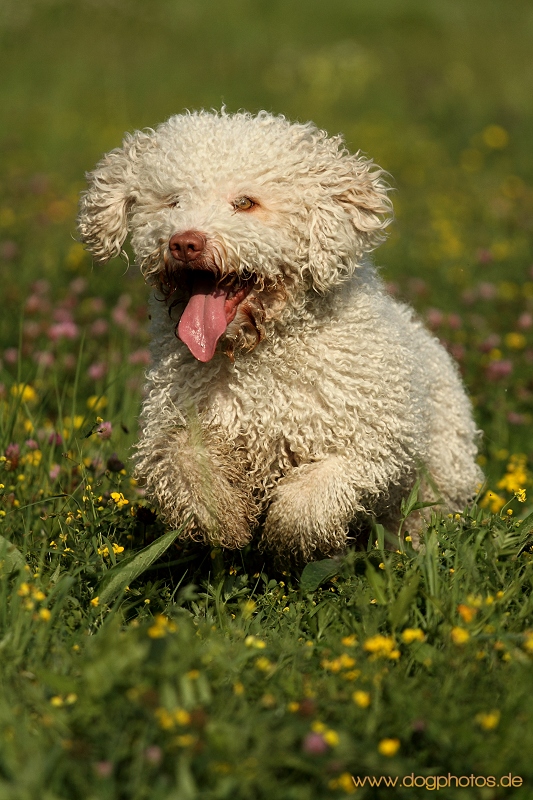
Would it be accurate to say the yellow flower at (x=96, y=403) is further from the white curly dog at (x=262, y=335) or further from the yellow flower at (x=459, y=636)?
the yellow flower at (x=459, y=636)

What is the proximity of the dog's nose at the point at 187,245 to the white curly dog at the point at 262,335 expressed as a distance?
0.05 metres

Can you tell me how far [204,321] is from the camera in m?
3.63

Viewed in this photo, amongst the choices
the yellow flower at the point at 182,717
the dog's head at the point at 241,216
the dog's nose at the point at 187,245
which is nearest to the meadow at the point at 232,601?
the yellow flower at the point at 182,717

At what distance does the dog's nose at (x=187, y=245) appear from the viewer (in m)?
3.42

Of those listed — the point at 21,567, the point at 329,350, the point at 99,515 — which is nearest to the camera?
the point at 21,567

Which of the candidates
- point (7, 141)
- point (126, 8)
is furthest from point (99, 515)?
point (126, 8)

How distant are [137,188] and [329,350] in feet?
3.26

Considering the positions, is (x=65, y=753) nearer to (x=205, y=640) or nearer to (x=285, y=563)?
(x=205, y=640)

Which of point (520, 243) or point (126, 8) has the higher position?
point (126, 8)

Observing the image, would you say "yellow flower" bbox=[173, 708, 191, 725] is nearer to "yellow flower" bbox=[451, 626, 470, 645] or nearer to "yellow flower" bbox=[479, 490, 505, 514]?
"yellow flower" bbox=[451, 626, 470, 645]

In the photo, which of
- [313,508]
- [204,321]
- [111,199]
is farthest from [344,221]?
[313,508]

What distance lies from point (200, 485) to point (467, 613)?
1227 millimetres

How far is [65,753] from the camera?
2.40 m

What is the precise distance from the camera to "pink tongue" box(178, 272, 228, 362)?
361 cm
